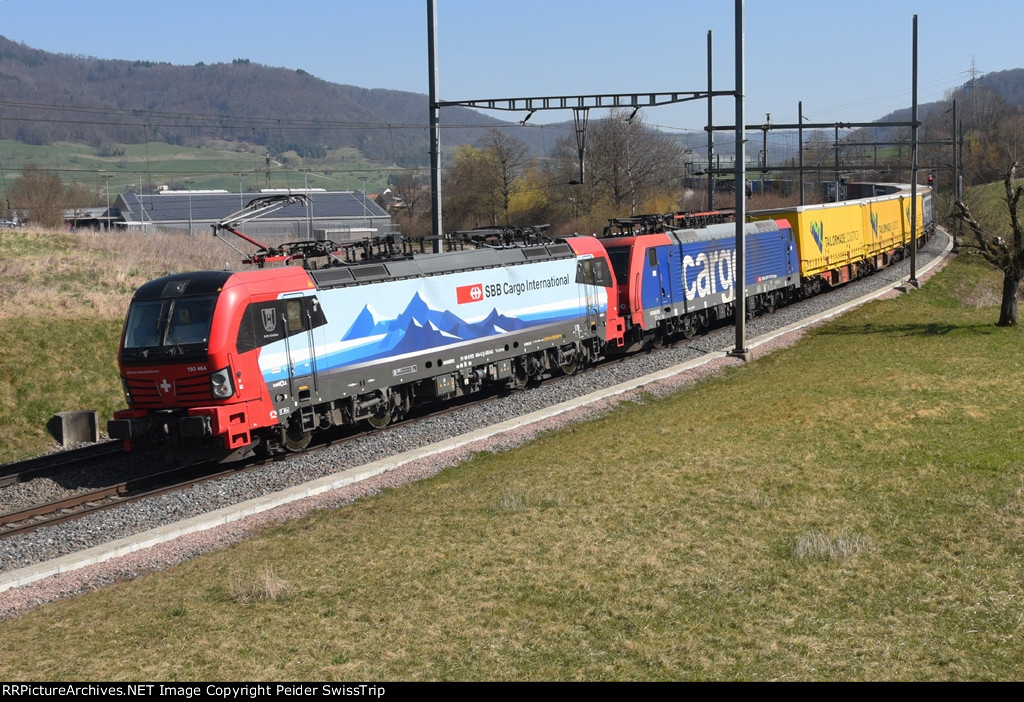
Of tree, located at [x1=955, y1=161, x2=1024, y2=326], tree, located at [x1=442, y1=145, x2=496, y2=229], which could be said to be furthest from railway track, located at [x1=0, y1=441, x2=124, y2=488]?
tree, located at [x1=442, y1=145, x2=496, y2=229]

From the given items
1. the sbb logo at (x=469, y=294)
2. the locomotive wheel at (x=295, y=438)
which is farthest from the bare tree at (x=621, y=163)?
the locomotive wheel at (x=295, y=438)

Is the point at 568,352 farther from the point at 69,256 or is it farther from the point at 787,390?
the point at 69,256

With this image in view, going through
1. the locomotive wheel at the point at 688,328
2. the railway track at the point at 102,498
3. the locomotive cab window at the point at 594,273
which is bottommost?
the railway track at the point at 102,498

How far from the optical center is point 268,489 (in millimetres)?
16750

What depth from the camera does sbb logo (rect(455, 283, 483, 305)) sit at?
2225 cm

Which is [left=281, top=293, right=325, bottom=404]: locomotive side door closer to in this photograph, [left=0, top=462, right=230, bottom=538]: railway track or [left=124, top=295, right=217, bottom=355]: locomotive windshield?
[left=124, top=295, right=217, bottom=355]: locomotive windshield

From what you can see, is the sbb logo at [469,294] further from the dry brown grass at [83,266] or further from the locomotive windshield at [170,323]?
the dry brown grass at [83,266]

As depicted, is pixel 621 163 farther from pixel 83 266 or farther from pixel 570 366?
pixel 570 366

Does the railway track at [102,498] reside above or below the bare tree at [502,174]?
below

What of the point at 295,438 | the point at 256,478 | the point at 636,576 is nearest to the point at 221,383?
the point at 256,478

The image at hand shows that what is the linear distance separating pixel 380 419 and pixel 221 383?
4.95m

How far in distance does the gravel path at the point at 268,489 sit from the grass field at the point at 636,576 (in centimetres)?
58

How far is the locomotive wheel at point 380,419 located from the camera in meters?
21.0

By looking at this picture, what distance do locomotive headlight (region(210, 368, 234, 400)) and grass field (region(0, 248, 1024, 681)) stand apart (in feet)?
10.3
